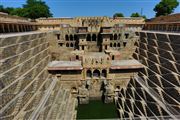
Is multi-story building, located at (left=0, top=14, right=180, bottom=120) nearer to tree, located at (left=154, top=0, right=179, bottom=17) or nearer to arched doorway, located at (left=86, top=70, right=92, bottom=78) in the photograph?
arched doorway, located at (left=86, top=70, right=92, bottom=78)

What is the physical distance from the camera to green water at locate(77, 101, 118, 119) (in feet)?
70.8

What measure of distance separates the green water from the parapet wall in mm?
7046

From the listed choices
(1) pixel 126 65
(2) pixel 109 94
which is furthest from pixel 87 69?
(1) pixel 126 65

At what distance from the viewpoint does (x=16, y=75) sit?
15.3m

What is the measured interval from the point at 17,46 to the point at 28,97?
19.5 feet

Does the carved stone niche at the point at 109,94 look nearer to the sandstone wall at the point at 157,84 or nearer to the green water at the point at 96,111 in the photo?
the green water at the point at 96,111

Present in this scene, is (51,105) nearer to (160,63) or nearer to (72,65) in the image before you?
(72,65)

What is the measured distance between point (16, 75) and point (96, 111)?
493 inches

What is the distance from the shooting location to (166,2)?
50344 millimetres

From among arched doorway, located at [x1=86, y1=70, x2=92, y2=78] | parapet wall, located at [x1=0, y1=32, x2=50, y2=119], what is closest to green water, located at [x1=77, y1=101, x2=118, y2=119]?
arched doorway, located at [x1=86, y1=70, x2=92, y2=78]

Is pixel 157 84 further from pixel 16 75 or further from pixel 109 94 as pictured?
pixel 16 75

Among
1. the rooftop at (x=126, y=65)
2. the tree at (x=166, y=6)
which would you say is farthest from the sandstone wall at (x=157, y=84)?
the tree at (x=166, y=6)

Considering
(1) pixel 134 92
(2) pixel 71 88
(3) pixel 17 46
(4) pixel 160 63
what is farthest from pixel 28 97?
(4) pixel 160 63

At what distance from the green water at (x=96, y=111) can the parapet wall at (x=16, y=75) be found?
705cm
